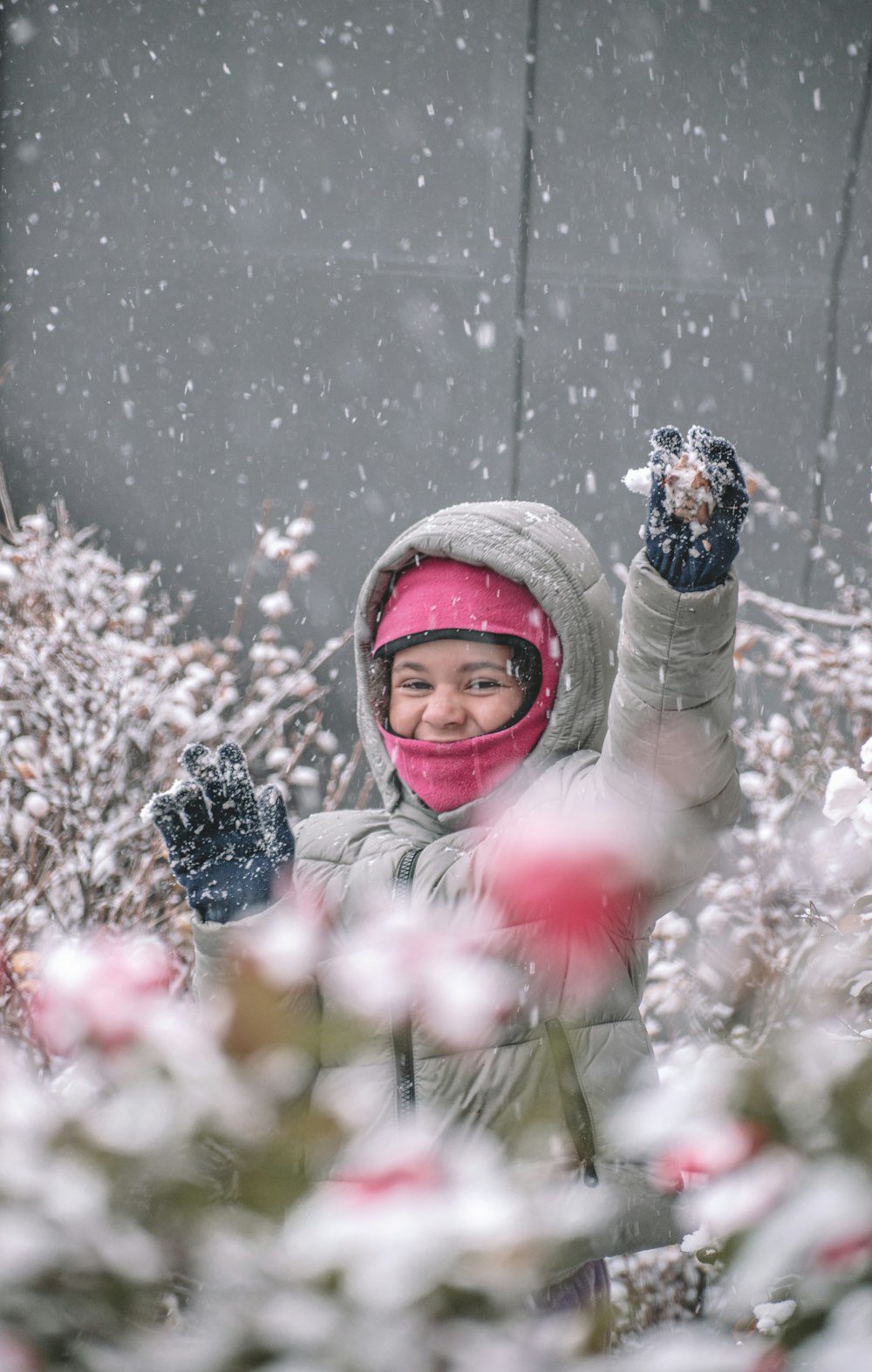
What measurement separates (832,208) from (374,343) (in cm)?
221

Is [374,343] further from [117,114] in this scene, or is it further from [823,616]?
[823,616]

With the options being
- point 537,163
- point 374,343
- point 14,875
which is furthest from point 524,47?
point 14,875

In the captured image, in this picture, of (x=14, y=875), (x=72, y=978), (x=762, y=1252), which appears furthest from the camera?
(x=14, y=875)

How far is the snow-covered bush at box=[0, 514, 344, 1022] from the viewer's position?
3000 millimetres

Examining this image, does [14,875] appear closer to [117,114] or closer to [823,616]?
[823,616]

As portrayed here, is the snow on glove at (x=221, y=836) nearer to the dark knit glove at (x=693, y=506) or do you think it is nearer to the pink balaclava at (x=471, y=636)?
the pink balaclava at (x=471, y=636)

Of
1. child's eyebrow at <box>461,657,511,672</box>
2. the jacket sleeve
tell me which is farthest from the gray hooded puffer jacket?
child's eyebrow at <box>461,657,511,672</box>

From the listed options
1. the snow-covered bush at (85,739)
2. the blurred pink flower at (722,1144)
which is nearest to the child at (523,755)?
the blurred pink flower at (722,1144)

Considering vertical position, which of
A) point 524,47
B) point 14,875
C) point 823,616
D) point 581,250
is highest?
point 524,47

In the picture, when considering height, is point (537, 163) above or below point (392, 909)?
above

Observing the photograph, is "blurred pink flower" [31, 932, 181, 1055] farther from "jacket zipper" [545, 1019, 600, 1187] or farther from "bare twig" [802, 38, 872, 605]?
"bare twig" [802, 38, 872, 605]

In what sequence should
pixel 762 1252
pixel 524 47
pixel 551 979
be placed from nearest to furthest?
1. pixel 762 1252
2. pixel 551 979
3. pixel 524 47

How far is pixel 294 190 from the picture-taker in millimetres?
5324

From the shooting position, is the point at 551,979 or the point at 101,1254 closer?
the point at 101,1254
